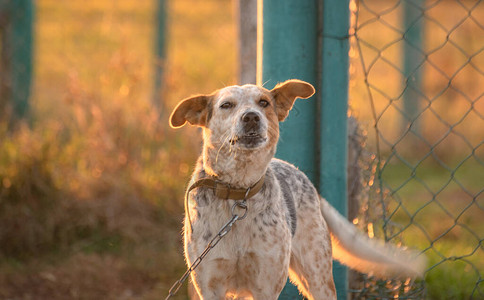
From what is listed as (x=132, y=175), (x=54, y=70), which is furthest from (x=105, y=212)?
(x=54, y=70)

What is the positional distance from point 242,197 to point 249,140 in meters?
0.24

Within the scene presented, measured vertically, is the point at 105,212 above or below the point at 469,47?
below

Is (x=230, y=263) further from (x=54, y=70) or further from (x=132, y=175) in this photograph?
(x=54, y=70)

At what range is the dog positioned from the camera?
2590 millimetres

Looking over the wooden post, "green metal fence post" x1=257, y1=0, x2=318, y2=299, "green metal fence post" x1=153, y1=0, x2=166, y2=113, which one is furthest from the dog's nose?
"green metal fence post" x1=153, y1=0, x2=166, y2=113

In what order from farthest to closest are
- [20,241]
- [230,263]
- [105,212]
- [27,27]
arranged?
[27,27] → [105,212] → [20,241] → [230,263]

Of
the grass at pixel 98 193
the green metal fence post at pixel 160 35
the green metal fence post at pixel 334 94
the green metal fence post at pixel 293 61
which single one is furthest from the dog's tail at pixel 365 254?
the green metal fence post at pixel 160 35

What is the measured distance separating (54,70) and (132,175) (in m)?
4.49

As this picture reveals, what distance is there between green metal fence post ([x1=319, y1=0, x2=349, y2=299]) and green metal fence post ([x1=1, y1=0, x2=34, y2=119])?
3.86m

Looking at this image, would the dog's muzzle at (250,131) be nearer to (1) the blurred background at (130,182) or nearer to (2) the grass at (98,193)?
(1) the blurred background at (130,182)

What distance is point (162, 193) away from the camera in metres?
4.98

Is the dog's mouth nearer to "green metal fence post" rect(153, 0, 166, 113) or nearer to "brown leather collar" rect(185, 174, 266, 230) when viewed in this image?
"brown leather collar" rect(185, 174, 266, 230)

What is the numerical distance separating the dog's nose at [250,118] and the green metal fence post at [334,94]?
0.57 metres

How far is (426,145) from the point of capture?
8.45 meters
